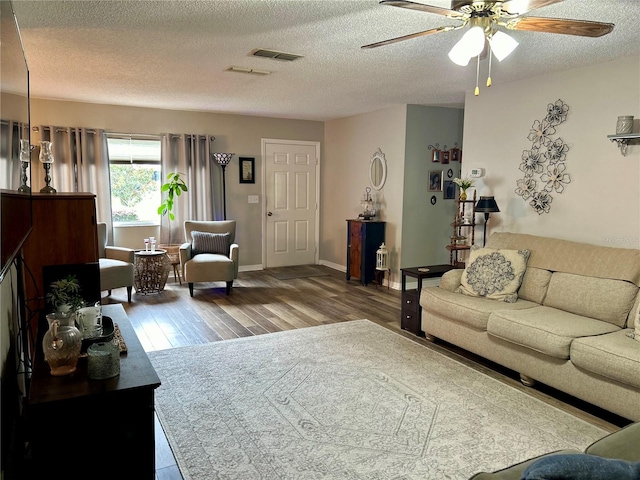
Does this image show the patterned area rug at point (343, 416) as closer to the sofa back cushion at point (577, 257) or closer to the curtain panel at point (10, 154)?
the sofa back cushion at point (577, 257)

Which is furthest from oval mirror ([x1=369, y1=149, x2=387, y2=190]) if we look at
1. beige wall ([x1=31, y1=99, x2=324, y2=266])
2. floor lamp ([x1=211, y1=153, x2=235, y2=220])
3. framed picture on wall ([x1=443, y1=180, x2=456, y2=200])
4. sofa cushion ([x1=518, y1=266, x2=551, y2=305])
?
sofa cushion ([x1=518, y1=266, x2=551, y2=305])

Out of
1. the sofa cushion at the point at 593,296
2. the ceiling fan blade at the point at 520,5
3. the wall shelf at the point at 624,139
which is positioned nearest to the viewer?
the ceiling fan blade at the point at 520,5

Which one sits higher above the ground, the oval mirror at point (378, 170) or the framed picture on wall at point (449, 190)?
the oval mirror at point (378, 170)

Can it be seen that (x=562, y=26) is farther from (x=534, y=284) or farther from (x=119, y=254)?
(x=119, y=254)

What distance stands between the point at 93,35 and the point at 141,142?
136 inches

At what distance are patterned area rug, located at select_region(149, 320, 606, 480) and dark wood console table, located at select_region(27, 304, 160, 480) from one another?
1.95 ft

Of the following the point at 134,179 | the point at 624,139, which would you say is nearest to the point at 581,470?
the point at 624,139

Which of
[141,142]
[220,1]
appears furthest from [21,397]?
[141,142]

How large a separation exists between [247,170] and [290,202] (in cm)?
88

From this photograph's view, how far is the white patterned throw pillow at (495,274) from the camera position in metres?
3.79

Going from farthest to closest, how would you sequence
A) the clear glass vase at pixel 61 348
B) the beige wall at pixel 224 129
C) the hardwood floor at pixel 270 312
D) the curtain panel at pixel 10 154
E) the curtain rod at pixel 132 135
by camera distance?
1. the curtain rod at pixel 132 135
2. the beige wall at pixel 224 129
3. the hardwood floor at pixel 270 312
4. the clear glass vase at pixel 61 348
5. the curtain panel at pixel 10 154

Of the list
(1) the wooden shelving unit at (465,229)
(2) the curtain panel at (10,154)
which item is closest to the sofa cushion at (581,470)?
(2) the curtain panel at (10,154)

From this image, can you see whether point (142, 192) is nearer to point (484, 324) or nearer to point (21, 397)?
point (21, 397)

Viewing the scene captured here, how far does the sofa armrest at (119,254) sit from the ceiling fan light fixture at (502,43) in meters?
4.54
